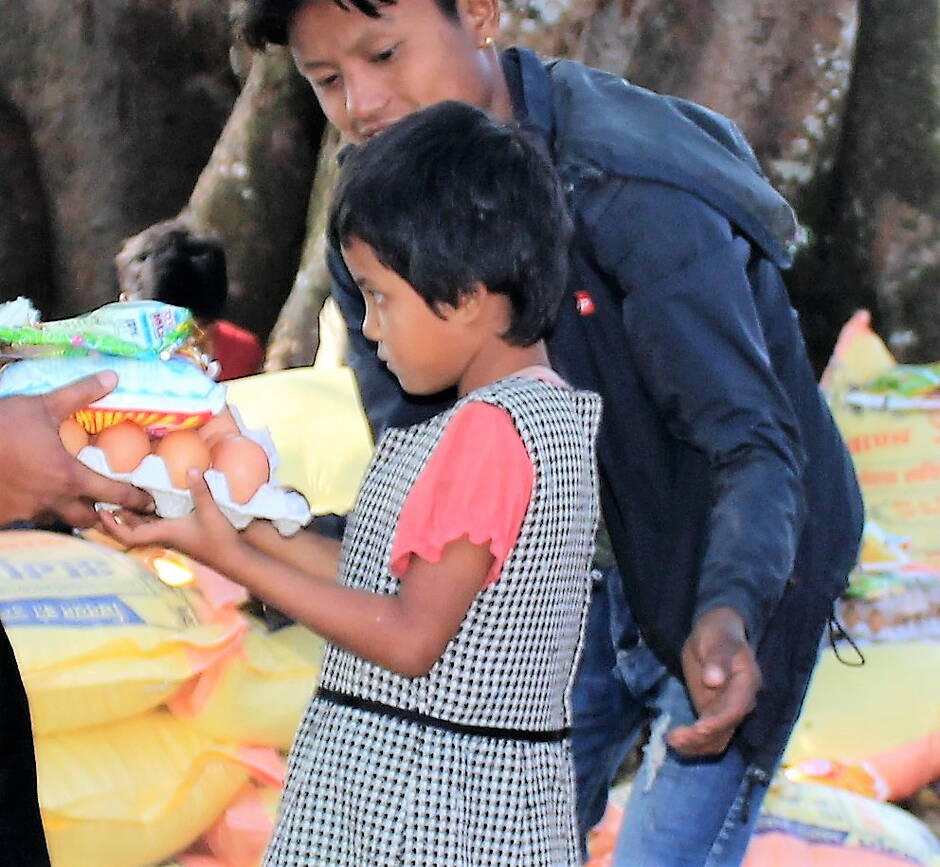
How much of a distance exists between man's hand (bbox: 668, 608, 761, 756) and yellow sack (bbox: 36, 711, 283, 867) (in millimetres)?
1311

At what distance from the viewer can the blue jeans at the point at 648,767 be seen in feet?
5.47

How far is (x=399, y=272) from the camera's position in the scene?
1.36 metres

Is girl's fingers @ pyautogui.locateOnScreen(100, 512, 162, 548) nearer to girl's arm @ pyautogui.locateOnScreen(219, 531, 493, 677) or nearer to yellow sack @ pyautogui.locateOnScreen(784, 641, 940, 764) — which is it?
girl's arm @ pyautogui.locateOnScreen(219, 531, 493, 677)

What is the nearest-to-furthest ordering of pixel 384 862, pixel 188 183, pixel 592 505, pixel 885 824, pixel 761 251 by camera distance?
pixel 384 862
pixel 592 505
pixel 761 251
pixel 885 824
pixel 188 183

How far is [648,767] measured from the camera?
1722 mm

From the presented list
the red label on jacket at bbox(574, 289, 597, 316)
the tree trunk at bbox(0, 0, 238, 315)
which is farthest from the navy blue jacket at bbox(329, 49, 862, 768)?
the tree trunk at bbox(0, 0, 238, 315)

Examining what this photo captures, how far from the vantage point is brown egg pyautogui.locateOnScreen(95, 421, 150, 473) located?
1.35 metres

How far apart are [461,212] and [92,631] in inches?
50.9

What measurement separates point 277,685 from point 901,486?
58.5 inches

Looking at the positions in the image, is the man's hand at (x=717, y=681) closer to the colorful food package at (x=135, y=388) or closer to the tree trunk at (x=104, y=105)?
the colorful food package at (x=135, y=388)

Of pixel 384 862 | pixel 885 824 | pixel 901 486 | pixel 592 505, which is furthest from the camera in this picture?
pixel 901 486

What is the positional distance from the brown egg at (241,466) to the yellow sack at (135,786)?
3.79ft

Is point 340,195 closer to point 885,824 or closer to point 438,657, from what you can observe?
point 438,657

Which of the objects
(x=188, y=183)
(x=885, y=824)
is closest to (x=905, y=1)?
(x=188, y=183)
